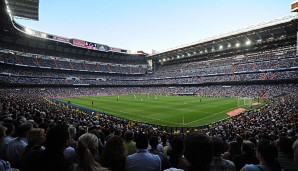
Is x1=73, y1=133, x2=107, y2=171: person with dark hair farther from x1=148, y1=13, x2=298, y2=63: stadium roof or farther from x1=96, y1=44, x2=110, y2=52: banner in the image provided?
x1=96, y1=44, x2=110, y2=52: banner

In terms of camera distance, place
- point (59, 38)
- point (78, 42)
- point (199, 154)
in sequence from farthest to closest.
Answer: point (78, 42), point (59, 38), point (199, 154)

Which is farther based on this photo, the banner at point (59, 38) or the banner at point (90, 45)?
the banner at point (90, 45)

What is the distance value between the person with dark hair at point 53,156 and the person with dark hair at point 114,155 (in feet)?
1.85

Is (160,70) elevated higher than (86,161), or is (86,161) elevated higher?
(160,70)

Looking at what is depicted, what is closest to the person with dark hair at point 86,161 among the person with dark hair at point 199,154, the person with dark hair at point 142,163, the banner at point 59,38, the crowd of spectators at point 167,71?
the person with dark hair at point 142,163

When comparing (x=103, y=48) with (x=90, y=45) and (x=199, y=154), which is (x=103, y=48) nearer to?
(x=90, y=45)

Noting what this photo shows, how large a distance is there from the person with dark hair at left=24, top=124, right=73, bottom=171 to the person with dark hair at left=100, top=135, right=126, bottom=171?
564 mm

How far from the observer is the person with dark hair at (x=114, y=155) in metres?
3.08

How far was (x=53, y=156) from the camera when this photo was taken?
258cm

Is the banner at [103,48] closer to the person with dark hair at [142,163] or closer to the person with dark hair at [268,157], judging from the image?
the person with dark hair at [142,163]

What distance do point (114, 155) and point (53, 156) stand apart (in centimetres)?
94

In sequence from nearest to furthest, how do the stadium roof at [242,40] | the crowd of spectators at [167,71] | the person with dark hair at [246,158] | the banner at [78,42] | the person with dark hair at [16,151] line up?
the person with dark hair at [16,151]
the person with dark hair at [246,158]
the stadium roof at [242,40]
the crowd of spectators at [167,71]
the banner at [78,42]

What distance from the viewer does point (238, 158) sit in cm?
470

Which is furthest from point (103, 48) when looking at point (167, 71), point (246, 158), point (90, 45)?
point (246, 158)
